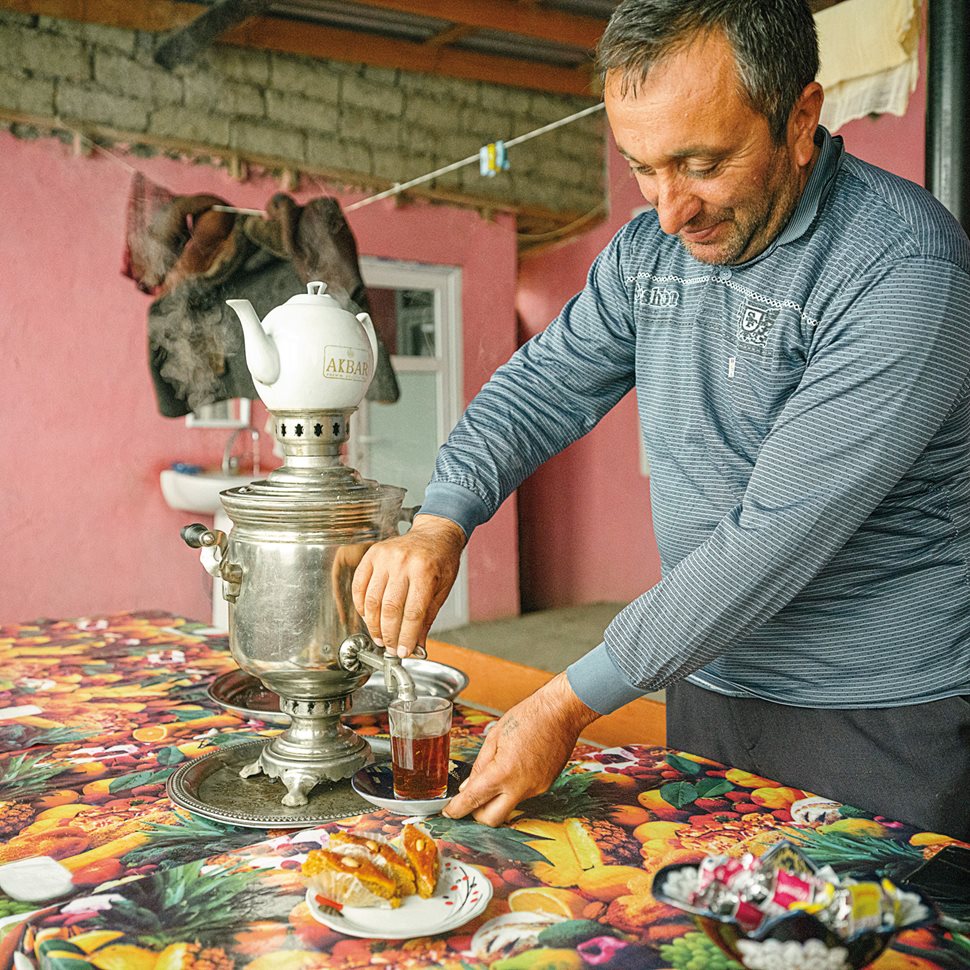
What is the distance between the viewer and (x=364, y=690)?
1669mm

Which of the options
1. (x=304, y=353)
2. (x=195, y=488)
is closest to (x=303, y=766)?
(x=304, y=353)

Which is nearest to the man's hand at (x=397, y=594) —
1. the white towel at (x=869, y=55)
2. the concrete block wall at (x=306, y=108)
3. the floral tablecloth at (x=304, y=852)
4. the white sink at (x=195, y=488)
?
the floral tablecloth at (x=304, y=852)

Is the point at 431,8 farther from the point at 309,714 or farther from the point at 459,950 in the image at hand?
the point at 459,950

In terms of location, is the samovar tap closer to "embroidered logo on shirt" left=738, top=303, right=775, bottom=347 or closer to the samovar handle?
the samovar handle

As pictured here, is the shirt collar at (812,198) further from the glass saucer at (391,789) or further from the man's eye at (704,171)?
the glass saucer at (391,789)

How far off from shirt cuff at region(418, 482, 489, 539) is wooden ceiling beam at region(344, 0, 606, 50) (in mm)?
3289

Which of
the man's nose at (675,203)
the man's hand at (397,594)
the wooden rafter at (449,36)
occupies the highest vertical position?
the wooden rafter at (449,36)

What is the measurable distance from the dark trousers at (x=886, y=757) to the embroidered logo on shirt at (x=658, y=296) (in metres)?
0.59

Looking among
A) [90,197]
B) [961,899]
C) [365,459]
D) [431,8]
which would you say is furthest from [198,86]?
[961,899]

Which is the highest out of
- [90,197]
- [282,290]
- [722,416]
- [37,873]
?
[90,197]

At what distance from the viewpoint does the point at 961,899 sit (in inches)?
32.9

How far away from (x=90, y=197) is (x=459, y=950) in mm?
4419

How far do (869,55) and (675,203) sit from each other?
6.17 ft

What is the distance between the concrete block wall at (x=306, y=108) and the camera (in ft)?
14.3
